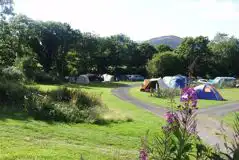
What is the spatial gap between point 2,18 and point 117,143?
2907 cm

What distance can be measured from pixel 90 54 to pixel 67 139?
217ft

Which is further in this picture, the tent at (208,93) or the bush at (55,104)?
the tent at (208,93)

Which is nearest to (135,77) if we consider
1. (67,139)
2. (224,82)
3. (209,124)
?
(224,82)

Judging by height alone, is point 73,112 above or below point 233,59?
below

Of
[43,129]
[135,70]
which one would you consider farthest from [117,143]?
[135,70]

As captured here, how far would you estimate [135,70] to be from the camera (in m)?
92.2

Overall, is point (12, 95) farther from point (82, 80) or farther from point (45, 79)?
point (82, 80)

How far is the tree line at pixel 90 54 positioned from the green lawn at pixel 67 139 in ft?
121

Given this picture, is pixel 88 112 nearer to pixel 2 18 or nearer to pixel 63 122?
pixel 63 122

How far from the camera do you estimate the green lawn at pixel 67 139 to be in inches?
370

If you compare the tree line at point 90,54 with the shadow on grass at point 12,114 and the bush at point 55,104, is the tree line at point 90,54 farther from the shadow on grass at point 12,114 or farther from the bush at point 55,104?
the shadow on grass at point 12,114

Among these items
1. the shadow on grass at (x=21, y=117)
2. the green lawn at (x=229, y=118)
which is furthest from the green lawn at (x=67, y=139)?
the green lawn at (x=229, y=118)

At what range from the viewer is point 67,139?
43.3 ft

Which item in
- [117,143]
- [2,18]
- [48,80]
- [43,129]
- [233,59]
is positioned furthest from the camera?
[233,59]
